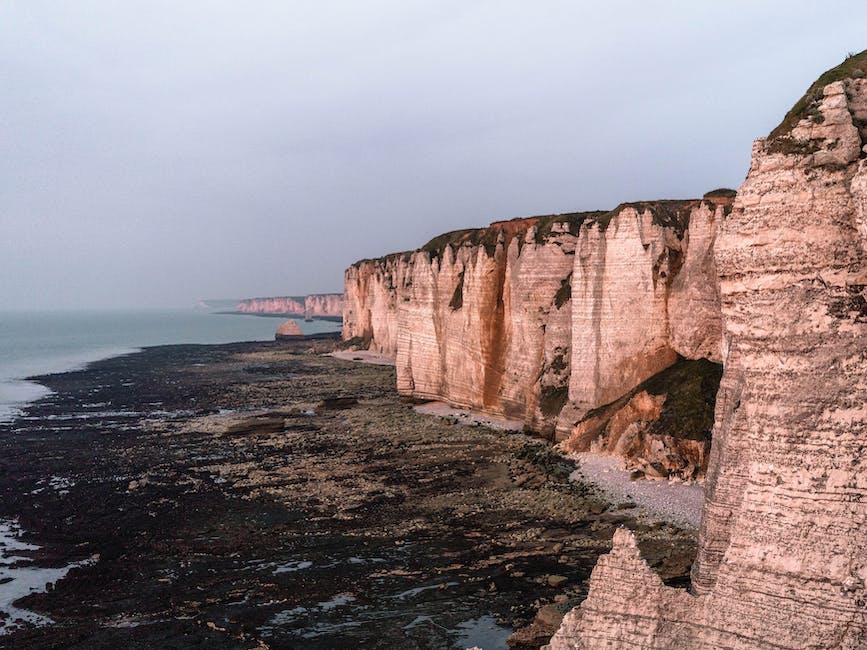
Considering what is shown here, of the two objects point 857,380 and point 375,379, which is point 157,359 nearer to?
point 375,379

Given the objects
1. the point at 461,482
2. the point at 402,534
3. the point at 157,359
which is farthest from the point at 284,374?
the point at 402,534

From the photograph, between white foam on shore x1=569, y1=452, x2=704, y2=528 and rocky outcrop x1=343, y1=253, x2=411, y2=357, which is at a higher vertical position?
rocky outcrop x1=343, y1=253, x2=411, y2=357

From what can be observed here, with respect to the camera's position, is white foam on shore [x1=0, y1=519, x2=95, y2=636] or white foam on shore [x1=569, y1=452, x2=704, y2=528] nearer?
white foam on shore [x1=0, y1=519, x2=95, y2=636]

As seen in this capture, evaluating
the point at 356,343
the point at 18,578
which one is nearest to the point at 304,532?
the point at 18,578

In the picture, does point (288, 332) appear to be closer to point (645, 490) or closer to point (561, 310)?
point (561, 310)

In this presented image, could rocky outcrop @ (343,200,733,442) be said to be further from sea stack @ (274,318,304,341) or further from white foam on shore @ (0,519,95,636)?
sea stack @ (274,318,304,341)

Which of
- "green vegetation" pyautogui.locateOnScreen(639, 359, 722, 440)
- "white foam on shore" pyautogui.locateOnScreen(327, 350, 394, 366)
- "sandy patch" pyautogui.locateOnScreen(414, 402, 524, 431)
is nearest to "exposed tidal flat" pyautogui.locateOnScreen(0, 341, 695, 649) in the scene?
"sandy patch" pyautogui.locateOnScreen(414, 402, 524, 431)

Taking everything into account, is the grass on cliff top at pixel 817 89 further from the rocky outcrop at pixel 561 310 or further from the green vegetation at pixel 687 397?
the rocky outcrop at pixel 561 310

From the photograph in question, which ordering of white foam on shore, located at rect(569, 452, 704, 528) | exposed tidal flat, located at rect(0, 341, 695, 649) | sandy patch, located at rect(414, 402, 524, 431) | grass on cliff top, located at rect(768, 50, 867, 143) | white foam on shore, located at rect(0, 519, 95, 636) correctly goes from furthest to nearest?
sandy patch, located at rect(414, 402, 524, 431), white foam on shore, located at rect(569, 452, 704, 528), white foam on shore, located at rect(0, 519, 95, 636), exposed tidal flat, located at rect(0, 341, 695, 649), grass on cliff top, located at rect(768, 50, 867, 143)
